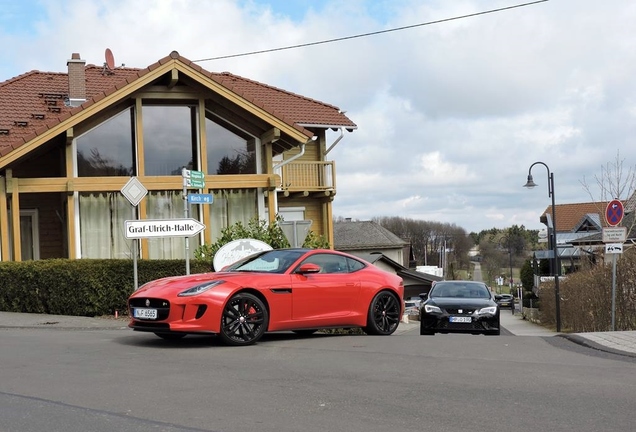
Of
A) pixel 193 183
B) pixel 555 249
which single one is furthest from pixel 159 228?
pixel 555 249

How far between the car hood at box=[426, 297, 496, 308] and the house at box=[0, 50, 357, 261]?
6674 millimetres

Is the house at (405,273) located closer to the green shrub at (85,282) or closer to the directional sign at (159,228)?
the green shrub at (85,282)

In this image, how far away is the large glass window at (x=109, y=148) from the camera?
67.3ft

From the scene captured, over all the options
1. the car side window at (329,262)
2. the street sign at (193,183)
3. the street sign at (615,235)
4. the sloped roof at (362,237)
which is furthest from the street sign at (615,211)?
the sloped roof at (362,237)

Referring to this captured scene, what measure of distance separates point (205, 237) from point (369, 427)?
1561 cm

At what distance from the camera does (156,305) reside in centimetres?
1009

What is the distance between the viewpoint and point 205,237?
829 inches

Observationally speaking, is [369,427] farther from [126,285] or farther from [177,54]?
[177,54]

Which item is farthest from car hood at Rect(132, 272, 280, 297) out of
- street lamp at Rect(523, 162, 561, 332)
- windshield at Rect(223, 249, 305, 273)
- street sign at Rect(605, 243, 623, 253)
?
street lamp at Rect(523, 162, 561, 332)

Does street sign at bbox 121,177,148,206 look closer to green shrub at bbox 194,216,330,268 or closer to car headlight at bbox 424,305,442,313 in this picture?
green shrub at bbox 194,216,330,268

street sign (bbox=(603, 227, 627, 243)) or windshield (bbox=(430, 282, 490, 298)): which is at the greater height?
street sign (bbox=(603, 227, 627, 243))

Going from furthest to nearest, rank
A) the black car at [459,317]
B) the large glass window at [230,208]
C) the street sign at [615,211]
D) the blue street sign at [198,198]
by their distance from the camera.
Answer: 1. the large glass window at [230,208]
2. the street sign at [615,211]
3. the black car at [459,317]
4. the blue street sign at [198,198]

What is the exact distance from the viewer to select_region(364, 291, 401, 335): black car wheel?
11984 millimetres

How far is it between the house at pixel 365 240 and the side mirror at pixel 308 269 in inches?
1919
